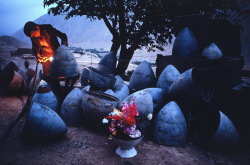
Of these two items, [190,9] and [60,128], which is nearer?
[60,128]

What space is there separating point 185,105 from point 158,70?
279 centimetres

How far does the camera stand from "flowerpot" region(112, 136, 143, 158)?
3273 mm

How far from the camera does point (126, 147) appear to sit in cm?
341

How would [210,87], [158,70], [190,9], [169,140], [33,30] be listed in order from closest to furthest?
[169,140]
[210,87]
[33,30]
[158,70]
[190,9]

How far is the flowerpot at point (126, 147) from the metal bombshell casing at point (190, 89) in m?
1.84

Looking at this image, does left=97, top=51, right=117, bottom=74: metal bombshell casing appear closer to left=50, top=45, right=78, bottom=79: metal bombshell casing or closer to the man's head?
left=50, top=45, right=78, bottom=79: metal bombshell casing

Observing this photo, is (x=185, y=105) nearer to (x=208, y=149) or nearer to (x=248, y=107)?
(x=208, y=149)

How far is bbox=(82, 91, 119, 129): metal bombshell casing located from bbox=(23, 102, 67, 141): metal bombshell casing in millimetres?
766

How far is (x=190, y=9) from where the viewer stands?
813 cm

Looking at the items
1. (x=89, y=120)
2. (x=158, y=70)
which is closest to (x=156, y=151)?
(x=89, y=120)

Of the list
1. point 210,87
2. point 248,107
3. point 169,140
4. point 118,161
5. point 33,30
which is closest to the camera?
point 118,161

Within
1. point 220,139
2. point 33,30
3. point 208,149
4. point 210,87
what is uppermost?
point 33,30

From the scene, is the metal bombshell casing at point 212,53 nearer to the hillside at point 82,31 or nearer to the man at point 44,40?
the man at point 44,40

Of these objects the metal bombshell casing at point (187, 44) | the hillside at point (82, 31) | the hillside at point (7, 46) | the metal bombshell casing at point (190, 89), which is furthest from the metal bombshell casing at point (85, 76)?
the hillside at point (82, 31)
